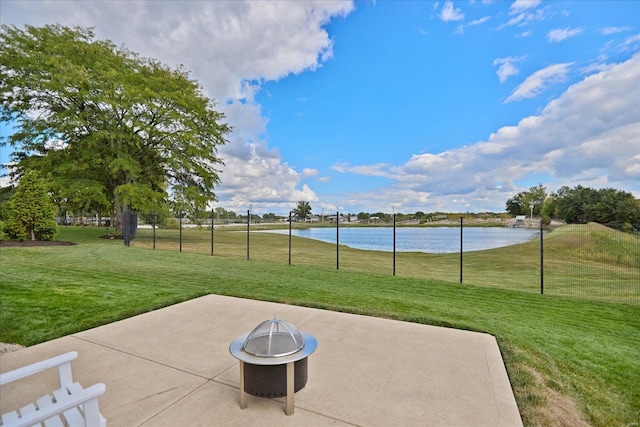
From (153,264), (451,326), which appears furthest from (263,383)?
(153,264)

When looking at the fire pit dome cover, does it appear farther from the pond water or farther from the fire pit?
the pond water

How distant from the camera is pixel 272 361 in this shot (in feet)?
7.41

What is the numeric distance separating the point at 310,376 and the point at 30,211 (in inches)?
657

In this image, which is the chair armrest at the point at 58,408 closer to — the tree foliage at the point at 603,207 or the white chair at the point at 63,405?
the white chair at the point at 63,405

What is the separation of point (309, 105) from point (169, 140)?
928 centimetres

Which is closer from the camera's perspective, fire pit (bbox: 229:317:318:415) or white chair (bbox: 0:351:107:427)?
white chair (bbox: 0:351:107:427)

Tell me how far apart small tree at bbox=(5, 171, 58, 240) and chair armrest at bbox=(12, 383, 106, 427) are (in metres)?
16.6

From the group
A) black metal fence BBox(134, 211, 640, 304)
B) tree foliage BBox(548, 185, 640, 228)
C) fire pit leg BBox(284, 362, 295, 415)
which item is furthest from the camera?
tree foliage BBox(548, 185, 640, 228)

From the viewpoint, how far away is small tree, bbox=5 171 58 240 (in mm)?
14016

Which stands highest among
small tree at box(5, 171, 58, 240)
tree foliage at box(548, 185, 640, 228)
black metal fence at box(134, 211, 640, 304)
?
tree foliage at box(548, 185, 640, 228)

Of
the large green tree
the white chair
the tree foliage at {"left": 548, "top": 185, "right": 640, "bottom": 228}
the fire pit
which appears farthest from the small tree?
the tree foliage at {"left": 548, "top": 185, "right": 640, "bottom": 228}

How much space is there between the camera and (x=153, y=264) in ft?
34.3

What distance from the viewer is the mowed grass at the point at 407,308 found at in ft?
10.2

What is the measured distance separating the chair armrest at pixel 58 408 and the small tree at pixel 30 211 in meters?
16.6
